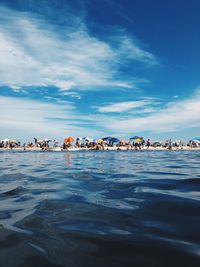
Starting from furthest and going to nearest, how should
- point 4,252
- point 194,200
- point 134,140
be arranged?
point 134,140, point 194,200, point 4,252

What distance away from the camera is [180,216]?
12.0 feet

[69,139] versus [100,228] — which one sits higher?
[69,139]

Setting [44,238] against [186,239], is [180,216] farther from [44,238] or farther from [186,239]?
[44,238]

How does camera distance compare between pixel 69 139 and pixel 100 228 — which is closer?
pixel 100 228

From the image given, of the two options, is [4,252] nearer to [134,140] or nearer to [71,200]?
[71,200]

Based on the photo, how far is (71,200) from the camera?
4.82 metres

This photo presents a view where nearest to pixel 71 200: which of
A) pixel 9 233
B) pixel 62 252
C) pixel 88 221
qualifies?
pixel 88 221

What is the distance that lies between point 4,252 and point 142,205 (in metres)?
2.38

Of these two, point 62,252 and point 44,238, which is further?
point 44,238

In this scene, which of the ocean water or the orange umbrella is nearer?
the ocean water

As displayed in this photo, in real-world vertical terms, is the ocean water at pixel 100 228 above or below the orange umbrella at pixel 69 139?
below

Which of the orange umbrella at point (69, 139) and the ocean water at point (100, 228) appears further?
the orange umbrella at point (69, 139)

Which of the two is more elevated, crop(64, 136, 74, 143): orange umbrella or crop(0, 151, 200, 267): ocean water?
crop(64, 136, 74, 143): orange umbrella

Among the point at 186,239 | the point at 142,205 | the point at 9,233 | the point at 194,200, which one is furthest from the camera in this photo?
the point at 194,200
